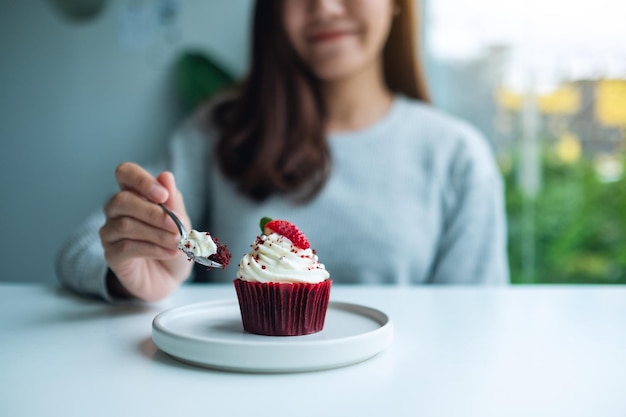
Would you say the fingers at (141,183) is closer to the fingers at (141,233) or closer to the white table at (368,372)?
the fingers at (141,233)

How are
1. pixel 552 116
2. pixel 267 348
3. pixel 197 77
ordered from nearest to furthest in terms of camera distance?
1. pixel 267 348
2. pixel 197 77
3. pixel 552 116

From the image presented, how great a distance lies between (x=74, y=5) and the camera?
2.32 meters

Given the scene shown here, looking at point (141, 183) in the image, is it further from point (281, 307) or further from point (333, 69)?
point (333, 69)

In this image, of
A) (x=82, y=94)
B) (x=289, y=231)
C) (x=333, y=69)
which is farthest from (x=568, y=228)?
(x=289, y=231)

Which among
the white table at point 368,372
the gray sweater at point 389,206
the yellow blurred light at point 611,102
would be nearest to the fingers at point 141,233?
the white table at point 368,372

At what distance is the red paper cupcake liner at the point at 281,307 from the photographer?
79 centimetres

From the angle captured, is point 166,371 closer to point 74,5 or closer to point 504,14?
point 74,5

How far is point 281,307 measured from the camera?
0.79 m

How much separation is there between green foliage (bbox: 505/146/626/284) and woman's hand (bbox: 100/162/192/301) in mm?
2072

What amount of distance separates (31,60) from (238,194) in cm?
121

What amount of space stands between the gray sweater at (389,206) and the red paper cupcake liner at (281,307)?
30.6 inches

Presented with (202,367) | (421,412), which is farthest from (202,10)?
(421,412)

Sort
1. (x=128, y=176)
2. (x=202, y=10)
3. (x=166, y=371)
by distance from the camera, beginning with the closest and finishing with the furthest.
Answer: (x=166, y=371), (x=128, y=176), (x=202, y=10)

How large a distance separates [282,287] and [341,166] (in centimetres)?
92
